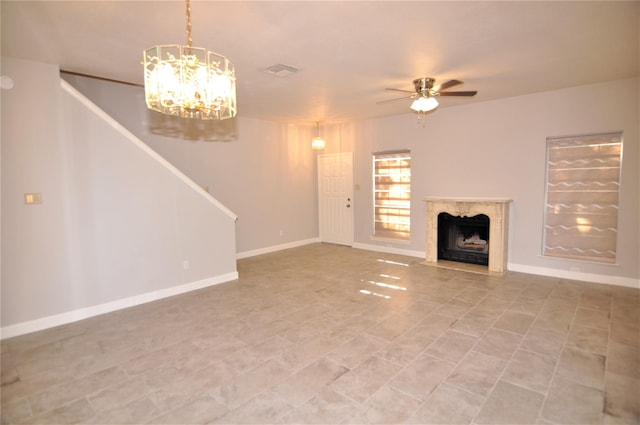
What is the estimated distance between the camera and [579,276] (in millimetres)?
4723

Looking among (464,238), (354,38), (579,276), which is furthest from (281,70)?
(579,276)

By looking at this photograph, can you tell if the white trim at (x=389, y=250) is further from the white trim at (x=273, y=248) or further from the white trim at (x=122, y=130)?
the white trim at (x=122, y=130)

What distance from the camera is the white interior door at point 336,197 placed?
7363 millimetres

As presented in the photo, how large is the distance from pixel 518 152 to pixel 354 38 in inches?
141

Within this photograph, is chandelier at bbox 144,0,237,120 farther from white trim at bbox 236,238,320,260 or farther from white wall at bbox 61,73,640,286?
white trim at bbox 236,238,320,260

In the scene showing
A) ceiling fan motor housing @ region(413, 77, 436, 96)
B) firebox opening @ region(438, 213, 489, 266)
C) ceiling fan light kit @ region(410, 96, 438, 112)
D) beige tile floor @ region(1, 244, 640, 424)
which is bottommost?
beige tile floor @ region(1, 244, 640, 424)

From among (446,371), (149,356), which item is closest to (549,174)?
(446,371)

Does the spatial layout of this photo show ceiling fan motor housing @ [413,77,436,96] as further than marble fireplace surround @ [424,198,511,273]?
No

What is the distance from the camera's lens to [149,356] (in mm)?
2852

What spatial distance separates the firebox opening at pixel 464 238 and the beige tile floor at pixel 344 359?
1.20 m

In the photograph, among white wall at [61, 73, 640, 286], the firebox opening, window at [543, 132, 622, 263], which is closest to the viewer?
white wall at [61, 73, 640, 286]

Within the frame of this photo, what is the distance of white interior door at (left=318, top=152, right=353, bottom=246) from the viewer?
7363mm

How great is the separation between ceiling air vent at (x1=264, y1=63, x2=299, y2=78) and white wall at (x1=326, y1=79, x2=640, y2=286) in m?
3.16

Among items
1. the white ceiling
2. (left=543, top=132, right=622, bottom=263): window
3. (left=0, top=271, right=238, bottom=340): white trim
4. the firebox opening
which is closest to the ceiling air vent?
the white ceiling
